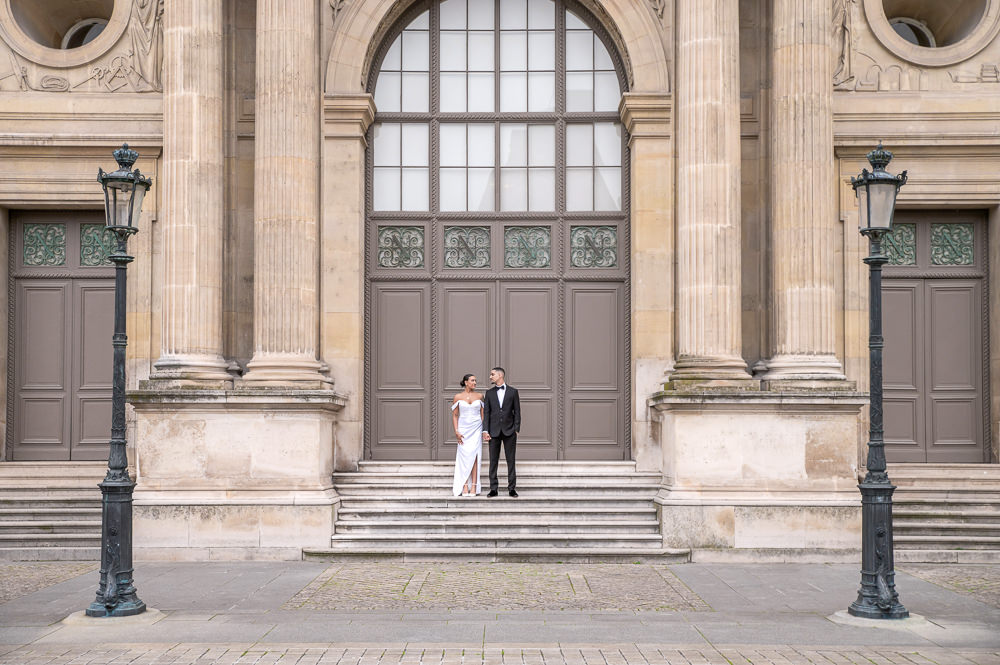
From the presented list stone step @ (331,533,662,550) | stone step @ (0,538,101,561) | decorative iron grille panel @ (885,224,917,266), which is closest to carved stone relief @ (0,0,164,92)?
stone step @ (0,538,101,561)

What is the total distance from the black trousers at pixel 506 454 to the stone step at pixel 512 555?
4.21ft

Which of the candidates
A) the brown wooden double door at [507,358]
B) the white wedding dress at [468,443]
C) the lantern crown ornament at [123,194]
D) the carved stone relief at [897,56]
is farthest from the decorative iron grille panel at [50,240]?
the carved stone relief at [897,56]

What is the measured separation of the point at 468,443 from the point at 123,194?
6.26 m

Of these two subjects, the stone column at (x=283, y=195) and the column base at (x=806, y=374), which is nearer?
the column base at (x=806, y=374)

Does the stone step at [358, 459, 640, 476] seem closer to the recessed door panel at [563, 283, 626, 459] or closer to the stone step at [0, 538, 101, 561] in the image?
the recessed door panel at [563, 283, 626, 459]

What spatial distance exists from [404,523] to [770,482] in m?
4.86

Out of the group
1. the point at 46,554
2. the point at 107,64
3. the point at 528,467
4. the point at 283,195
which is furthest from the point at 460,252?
the point at 46,554

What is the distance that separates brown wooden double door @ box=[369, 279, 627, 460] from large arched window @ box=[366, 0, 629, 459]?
2cm

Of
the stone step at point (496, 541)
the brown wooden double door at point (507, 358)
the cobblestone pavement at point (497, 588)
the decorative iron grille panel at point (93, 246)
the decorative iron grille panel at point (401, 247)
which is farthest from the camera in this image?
the decorative iron grille panel at point (93, 246)

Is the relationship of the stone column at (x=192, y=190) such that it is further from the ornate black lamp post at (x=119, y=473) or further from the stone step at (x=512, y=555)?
the ornate black lamp post at (x=119, y=473)

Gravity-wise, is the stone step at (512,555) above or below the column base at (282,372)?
below

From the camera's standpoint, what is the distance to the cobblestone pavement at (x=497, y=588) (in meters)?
11.5

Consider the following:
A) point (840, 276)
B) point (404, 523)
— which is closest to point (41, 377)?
point (404, 523)

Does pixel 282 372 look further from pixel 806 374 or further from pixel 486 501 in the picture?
pixel 806 374
